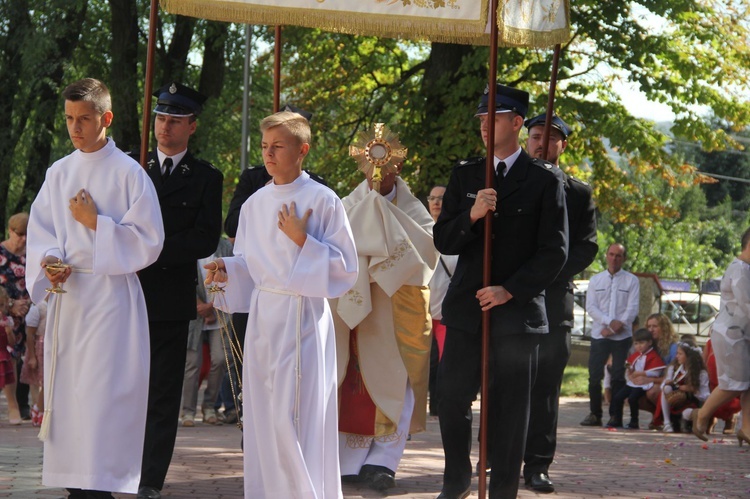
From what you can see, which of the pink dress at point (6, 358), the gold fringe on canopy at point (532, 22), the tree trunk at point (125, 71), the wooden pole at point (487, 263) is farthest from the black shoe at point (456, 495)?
the tree trunk at point (125, 71)

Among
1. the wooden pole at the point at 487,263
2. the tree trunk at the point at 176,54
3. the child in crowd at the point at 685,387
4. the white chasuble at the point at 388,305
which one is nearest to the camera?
the wooden pole at the point at 487,263

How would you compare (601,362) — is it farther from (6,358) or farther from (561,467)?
(6,358)

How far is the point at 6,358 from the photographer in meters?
12.5

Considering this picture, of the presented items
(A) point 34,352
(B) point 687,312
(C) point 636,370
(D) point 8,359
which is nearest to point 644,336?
(C) point 636,370

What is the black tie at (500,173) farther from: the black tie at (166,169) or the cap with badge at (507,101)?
the black tie at (166,169)

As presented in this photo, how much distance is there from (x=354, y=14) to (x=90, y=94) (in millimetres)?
1952

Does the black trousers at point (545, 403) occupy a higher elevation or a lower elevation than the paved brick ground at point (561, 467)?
higher

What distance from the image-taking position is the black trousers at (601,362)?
1504cm

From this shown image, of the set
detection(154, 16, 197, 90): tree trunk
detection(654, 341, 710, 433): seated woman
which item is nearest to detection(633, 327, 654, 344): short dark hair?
detection(654, 341, 710, 433): seated woman

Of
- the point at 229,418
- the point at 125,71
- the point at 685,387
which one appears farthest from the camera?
the point at 125,71

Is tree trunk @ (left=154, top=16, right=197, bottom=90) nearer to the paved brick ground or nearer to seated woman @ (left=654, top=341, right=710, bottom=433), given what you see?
the paved brick ground

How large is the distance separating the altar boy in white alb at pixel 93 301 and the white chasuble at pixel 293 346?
608 mm

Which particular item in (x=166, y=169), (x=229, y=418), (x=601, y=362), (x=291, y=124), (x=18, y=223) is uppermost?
(x=291, y=124)

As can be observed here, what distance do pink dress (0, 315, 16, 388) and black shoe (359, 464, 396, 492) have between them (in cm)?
526
